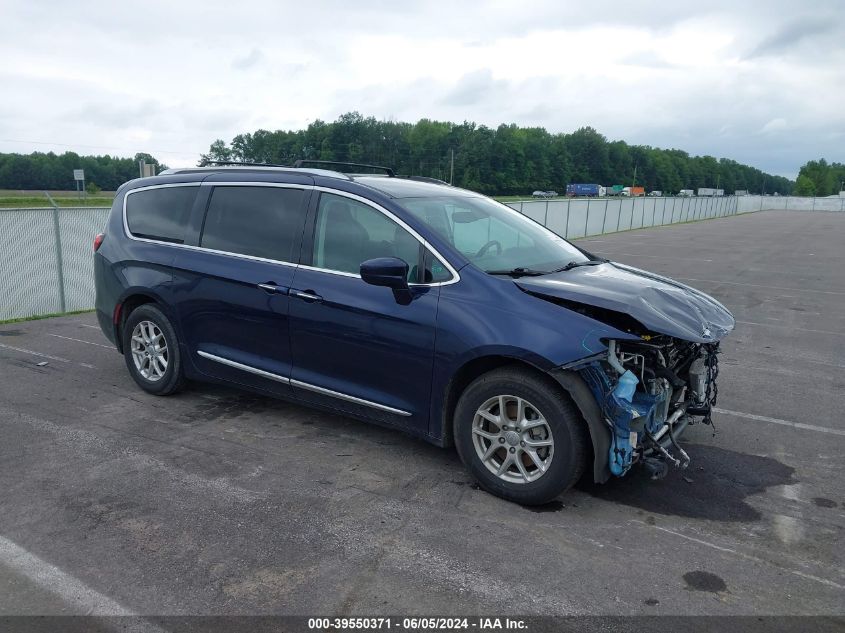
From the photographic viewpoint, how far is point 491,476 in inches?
164

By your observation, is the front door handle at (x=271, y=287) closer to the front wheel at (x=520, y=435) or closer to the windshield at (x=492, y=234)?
the windshield at (x=492, y=234)

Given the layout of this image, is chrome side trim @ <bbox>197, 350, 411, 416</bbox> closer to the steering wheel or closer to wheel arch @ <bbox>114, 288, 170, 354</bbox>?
wheel arch @ <bbox>114, 288, 170, 354</bbox>

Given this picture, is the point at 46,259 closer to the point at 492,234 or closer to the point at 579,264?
the point at 492,234

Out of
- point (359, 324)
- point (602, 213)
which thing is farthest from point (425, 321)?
point (602, 213)

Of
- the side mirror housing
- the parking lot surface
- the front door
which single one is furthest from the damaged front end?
the side mirror housing

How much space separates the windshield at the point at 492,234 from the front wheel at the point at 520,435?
780 millimetres

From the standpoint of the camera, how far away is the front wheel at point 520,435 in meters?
3.90

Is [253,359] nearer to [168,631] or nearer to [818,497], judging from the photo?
[168,631]

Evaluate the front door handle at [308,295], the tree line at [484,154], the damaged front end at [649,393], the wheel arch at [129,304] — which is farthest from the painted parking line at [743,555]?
the tree line at [484,154]

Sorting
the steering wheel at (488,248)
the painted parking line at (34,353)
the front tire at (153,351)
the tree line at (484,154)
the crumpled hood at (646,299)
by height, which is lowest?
the painted parking line at (34,353)

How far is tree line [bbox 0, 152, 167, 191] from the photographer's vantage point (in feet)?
150

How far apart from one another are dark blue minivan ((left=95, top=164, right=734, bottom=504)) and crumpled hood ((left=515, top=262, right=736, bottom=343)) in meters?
0.02

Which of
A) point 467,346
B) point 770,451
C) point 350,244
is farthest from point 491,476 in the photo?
point 770,451

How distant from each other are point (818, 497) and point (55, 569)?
4.21m
